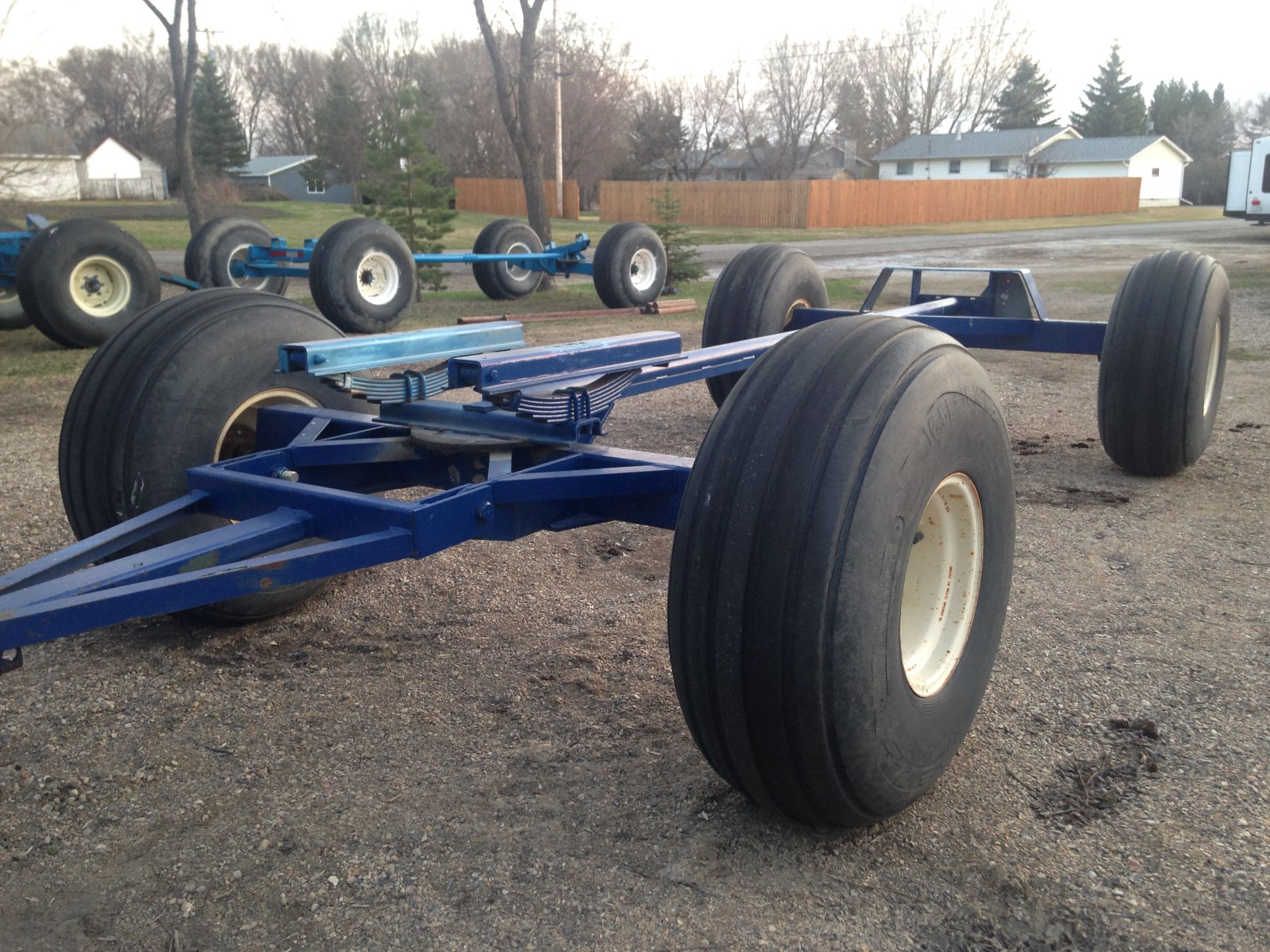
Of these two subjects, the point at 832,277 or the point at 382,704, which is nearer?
the point at 382,704

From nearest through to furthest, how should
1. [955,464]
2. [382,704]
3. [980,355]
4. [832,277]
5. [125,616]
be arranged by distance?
1. [125,616]
2. [955,464]
3. [382,704]
4. [980,355]
5. [832,277]

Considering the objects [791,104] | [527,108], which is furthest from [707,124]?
[527,108]

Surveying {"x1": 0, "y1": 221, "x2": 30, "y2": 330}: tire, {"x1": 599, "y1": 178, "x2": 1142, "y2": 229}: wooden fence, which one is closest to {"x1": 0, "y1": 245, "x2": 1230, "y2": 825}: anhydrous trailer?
{"x1": 0, "y1": 221, "x2": 30, "y2": 330}: tire

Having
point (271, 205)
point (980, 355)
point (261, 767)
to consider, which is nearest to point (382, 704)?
point (261, 767)

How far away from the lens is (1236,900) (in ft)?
7.73

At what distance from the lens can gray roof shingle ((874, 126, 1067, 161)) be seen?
69.4m

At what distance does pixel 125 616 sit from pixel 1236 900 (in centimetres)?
257

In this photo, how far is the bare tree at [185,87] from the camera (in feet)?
63.0

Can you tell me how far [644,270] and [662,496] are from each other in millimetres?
12265

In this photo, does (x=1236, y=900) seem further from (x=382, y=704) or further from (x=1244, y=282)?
(x=1244, y=282)

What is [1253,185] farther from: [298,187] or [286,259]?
[298,187]

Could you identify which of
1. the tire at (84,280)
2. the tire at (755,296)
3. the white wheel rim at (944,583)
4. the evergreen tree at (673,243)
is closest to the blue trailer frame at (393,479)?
the white wheel rim at (944,583)

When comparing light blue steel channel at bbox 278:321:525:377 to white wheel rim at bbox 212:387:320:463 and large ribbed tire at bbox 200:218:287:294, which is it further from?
large ribbed tire at bbox 200:218:287:294

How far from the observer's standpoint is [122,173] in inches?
2667
